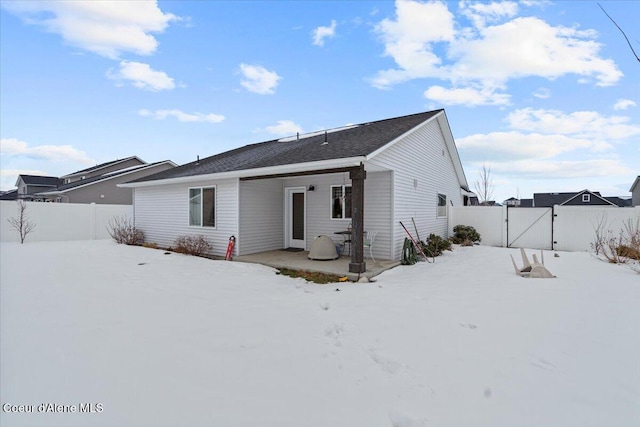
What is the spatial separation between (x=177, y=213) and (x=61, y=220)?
277 inches

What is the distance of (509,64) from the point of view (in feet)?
31.3

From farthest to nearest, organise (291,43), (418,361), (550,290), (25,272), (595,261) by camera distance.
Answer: (291,43), (595,261), (25,272), (550,290), (418,361)

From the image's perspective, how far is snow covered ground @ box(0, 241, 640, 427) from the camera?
220 centimetres

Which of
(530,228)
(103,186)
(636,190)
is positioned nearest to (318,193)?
(530,228)

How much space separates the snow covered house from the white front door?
35mm

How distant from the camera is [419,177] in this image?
32.8 ft

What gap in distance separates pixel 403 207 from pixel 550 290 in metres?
4.02

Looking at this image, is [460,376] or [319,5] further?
[319,5]

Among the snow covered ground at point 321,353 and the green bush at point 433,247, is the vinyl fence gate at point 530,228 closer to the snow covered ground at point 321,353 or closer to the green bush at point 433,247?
the green bush at point 433,247

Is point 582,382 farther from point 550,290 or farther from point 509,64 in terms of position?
point 509,64

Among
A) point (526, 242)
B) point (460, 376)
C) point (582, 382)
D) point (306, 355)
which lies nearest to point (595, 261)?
point (526, 242)

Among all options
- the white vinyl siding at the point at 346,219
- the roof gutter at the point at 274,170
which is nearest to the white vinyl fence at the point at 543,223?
the white vinyl siding at the point at 346,219

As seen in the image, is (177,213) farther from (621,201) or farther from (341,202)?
(621,201)

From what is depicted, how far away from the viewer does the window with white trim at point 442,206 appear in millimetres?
12109
